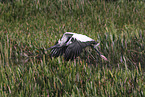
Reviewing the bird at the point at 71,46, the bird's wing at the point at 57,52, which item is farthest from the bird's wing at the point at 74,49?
the bird's wing at the point at 57,52

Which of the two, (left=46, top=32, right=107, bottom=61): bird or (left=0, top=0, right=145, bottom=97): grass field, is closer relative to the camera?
(left=0, top=0, right=145, bottom=97): grass field

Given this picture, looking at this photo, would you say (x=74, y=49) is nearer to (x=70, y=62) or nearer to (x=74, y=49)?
(x=74, y=49)

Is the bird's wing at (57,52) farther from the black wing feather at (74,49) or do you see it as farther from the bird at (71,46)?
the black wing feather at (74,49)

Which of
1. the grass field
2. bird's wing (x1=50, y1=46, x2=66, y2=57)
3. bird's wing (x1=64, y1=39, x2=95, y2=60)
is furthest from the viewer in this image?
bird's wing (x1=50, y1=46, x2=66, y2=57)

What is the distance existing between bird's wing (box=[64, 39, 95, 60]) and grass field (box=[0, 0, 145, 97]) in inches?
3.3

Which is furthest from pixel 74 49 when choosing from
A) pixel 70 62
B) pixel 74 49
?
pixel 70 62

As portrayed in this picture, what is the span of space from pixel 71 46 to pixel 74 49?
2.2 inches

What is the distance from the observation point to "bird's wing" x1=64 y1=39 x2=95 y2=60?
240 cm

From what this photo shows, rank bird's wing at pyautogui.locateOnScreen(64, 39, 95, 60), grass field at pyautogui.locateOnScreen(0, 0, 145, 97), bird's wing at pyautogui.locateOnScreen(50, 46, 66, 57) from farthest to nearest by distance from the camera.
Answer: bird's wing at pyautogui.locateOnScreen(50, 46, 66, 57) → bird's wing at pyautogui.locateOnScreen(64, 39, 95, 60) → grass field at pyautogui.locateOnScreen(0, 0, 145, 97)

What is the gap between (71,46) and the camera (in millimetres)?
2398

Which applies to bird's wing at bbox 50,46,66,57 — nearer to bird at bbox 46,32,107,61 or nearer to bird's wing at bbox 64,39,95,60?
bird at bbox 46,32,107,61

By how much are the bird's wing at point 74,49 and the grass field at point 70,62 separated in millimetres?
84

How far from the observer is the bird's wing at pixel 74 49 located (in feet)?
7.88

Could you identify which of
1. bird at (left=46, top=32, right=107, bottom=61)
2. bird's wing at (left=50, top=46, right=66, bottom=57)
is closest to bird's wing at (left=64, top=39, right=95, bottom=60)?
bird at (left=46, top=32, right=107, bottom=61)
